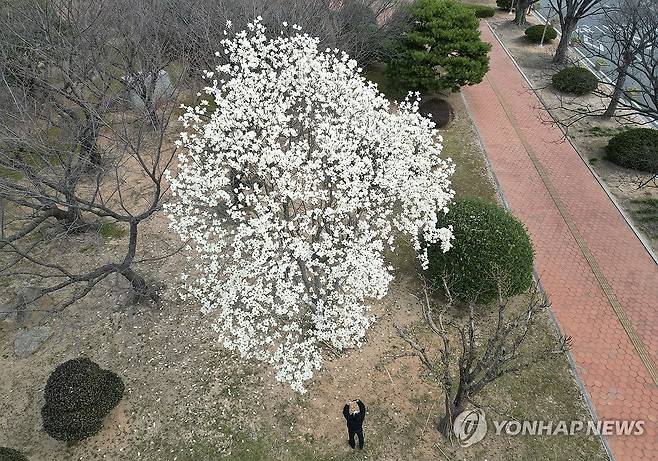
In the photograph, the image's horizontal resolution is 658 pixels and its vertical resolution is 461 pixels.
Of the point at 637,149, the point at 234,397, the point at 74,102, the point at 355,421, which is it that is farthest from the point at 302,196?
the point at 637,149

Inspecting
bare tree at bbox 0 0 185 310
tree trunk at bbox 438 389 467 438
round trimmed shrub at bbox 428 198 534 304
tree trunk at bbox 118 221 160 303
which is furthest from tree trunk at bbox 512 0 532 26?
tree trunk at bbox 118 221 160 303

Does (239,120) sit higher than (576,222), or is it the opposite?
(239,120)

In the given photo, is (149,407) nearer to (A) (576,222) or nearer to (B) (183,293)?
(B) (183,293)

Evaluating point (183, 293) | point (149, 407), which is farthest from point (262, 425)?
point (183, 293)

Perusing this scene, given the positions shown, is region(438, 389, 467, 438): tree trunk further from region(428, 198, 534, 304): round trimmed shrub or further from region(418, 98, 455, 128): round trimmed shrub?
region(418, 98, 455, 128): round trimmed shrub

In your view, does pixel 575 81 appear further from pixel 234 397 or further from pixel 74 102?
pixel 74 102
